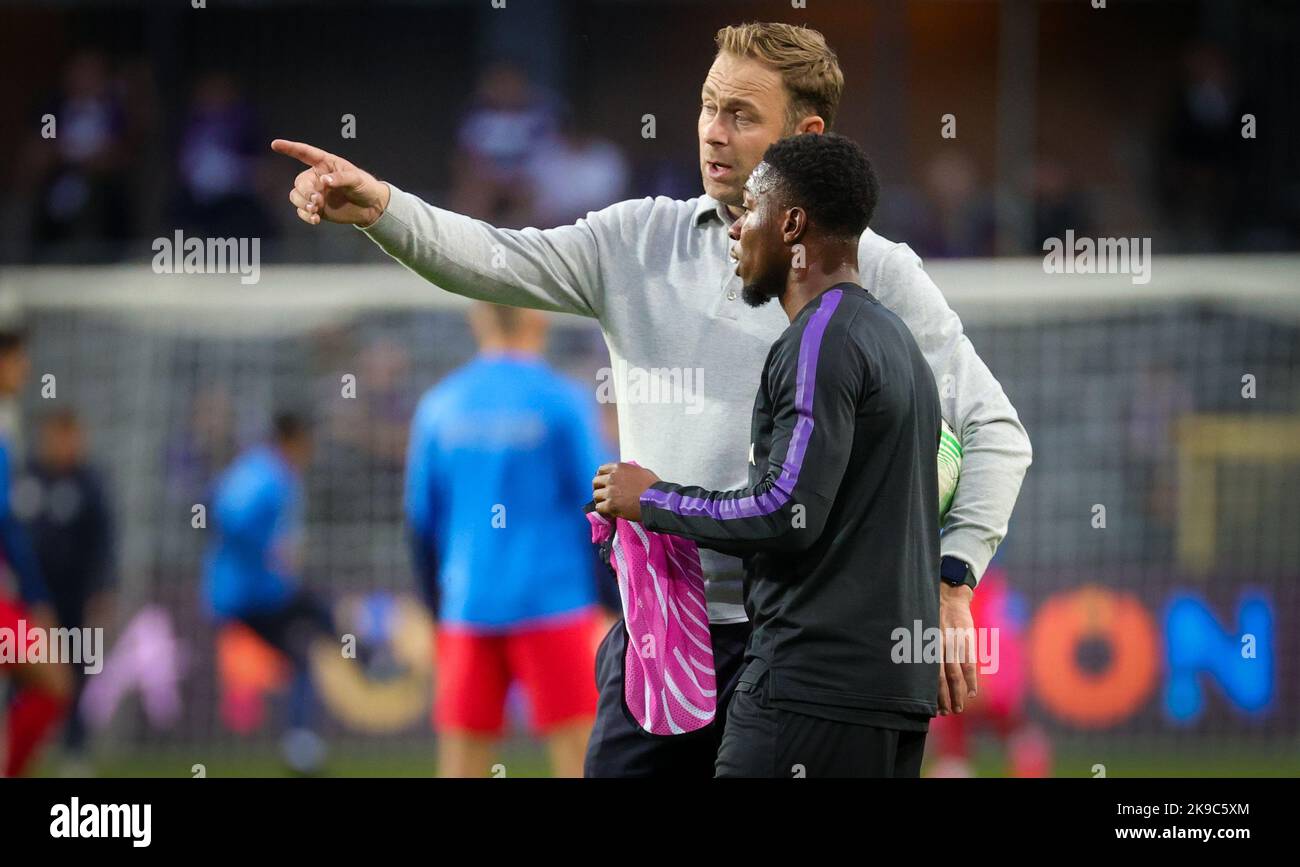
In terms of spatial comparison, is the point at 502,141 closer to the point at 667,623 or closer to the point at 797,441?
the point at 667,623

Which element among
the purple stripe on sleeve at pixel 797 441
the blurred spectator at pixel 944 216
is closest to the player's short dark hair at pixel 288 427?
the blurred spectator at pixel 944 216

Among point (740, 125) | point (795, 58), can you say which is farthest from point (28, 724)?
point (795, 58)

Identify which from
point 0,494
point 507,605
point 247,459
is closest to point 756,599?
point 507,605

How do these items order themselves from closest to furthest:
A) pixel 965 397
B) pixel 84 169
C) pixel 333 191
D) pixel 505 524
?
1. pixel 333 191
2. pixel 965 397
3. pixel 505 524
4. pixel 84 169

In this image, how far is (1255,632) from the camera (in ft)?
28.0

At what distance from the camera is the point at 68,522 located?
8.83m

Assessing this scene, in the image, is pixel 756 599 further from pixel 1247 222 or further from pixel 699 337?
pixel 1247 222

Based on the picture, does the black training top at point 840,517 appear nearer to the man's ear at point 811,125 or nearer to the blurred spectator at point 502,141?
the man's ear at point 811,125

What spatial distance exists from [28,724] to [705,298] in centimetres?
509

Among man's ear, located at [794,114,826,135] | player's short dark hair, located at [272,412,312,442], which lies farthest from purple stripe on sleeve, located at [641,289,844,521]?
player's short dark hair, located at [272,412,312,442]

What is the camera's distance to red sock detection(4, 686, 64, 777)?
7.35m

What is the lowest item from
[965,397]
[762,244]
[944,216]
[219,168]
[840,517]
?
[840,517]

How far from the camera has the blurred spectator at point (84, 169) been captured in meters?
11.2
